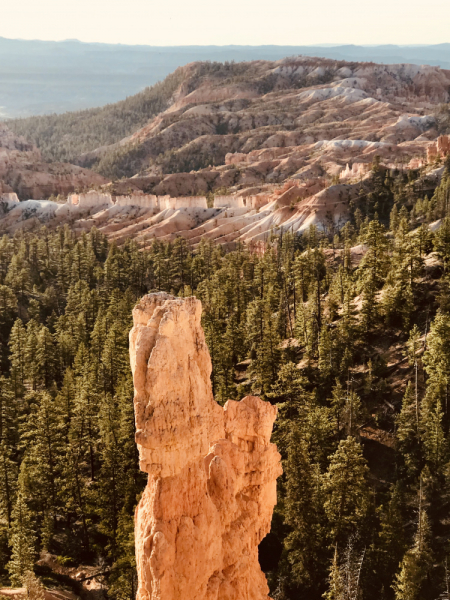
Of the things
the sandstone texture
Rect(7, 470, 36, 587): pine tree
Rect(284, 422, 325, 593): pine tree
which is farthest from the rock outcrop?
the sandstone texture

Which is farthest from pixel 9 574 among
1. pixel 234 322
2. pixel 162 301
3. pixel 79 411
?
pixel 234 322

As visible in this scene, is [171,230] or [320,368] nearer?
[320,368]

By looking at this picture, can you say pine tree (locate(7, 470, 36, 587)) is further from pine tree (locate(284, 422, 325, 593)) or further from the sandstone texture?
the sandstone texture

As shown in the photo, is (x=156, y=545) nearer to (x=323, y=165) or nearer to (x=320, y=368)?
(x=320, y=368)

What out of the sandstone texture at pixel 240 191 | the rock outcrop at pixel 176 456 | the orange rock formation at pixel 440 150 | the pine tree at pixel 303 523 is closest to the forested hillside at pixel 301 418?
the pine tree at pixel 303 523

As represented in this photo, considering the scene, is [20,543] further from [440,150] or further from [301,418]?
[440,150]

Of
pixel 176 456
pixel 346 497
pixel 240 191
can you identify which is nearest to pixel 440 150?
pixel 240 191

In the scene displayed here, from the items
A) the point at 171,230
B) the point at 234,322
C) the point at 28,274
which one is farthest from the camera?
the point at 171,230

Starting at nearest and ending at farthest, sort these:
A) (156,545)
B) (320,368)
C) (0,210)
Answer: (156,545) → (320,368) → (0,210)

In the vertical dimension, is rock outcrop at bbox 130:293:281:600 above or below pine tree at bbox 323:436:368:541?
above
